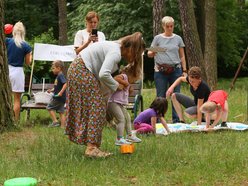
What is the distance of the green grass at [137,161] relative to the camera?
181 inches

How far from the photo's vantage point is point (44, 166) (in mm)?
5039

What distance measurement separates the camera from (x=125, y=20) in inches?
876

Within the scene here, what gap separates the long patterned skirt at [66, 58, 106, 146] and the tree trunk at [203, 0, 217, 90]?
10133mm

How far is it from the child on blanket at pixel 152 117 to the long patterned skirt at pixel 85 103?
196 cm

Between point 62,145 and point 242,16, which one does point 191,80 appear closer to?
point 62,145

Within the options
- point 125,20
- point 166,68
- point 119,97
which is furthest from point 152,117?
point 125,20

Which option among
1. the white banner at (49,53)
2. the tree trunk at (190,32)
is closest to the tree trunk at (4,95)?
the white banner at (49,53)

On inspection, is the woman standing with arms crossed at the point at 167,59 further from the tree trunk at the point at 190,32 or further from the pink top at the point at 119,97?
the tree trunk at the point at 190,32

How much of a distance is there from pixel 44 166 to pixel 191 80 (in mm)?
3507

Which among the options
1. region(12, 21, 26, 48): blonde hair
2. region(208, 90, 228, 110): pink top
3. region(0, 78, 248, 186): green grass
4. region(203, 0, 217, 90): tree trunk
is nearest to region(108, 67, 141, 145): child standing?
region(0, 78, 248, 186): green grass

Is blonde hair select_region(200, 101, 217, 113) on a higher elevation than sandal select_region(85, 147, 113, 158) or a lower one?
higher

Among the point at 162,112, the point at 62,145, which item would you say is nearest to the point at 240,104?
the point at 162,112

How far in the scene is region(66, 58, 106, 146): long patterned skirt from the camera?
5281mm

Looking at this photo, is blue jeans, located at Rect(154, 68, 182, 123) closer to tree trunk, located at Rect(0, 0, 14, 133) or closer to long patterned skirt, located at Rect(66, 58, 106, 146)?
tree trunk, located at Rect(0, 0, 14, 133)
